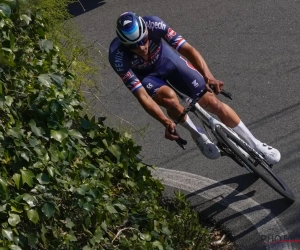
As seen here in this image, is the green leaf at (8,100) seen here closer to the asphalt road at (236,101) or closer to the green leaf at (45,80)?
the green leaf at (45,80)

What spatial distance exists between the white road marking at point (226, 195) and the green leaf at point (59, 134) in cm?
179

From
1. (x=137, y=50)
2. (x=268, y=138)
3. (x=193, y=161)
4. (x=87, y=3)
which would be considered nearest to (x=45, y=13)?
(x=137, y=50)

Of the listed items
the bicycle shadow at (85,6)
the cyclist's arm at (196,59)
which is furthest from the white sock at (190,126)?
the bicycle shadow at (85,6)

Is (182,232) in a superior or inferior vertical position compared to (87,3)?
superior

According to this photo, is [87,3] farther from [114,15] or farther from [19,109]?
[19,109]

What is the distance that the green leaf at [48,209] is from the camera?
5402 millimetres

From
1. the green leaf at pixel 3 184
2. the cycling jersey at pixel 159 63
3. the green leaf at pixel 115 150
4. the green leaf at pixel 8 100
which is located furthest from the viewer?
the cycling jersey at pixel 159 63

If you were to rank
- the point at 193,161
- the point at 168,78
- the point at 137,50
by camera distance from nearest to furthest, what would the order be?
the point at 137,50 < the point at 168,78 < the point at 193,161

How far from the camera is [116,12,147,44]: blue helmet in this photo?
737 centimetres

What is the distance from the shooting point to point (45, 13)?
674cm

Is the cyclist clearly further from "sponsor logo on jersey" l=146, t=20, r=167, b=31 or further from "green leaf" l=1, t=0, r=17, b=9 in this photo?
"green leaf" l=1, t=0, r=17, b=9

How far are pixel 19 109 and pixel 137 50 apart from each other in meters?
2.06

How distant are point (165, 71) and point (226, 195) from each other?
1.37 m

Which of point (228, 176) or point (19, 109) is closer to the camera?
point (19, 109)
